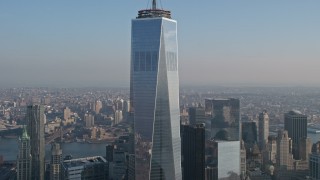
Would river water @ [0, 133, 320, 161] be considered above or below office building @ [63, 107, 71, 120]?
below

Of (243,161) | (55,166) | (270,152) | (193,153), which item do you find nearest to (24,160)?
(55,166)

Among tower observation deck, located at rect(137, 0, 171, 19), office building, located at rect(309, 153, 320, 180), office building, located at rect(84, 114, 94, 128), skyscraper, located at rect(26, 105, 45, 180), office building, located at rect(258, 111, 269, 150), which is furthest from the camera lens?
office building, located at rect(84, 114, 94, 128)

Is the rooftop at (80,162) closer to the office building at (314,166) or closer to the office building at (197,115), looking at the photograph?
the office building at (197,115)

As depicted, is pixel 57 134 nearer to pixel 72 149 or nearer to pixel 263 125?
pixel 72 149

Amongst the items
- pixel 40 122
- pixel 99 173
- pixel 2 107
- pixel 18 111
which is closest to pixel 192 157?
pixel 99 173

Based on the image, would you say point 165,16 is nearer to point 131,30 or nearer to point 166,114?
point 131,30

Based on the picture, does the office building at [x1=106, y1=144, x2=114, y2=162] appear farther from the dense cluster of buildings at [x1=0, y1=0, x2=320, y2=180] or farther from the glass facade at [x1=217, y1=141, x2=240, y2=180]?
the glass facade at [x1=217, y1=141, x2=240, y2=180]

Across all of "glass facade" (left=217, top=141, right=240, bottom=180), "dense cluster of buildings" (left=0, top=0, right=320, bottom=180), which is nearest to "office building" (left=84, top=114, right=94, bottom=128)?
"dense cluster of buildings" (left=0, top=0, right=320, bottom=180)
